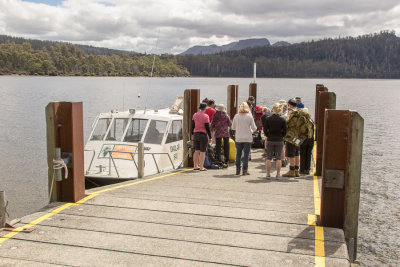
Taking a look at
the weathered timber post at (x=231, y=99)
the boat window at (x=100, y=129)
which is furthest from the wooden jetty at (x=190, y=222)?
the weathered timber post at (x=231, y=99)

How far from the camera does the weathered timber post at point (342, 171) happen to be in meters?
5.43

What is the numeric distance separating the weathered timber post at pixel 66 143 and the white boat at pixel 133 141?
17.5 ft

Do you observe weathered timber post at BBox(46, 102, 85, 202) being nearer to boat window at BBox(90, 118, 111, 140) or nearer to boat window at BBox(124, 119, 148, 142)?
boat window at BBox(124, 119, 148, 142)

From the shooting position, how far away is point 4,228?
209 inches

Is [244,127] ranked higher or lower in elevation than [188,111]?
lower

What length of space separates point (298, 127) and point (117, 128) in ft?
19.9

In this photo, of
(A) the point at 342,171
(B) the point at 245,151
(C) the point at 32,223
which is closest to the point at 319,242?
(A) the point at 342,171

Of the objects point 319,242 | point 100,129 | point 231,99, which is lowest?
point 319,242

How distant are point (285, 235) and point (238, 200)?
5.85 feet

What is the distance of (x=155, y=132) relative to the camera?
516 inches

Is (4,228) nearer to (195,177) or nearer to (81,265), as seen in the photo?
(81,265)

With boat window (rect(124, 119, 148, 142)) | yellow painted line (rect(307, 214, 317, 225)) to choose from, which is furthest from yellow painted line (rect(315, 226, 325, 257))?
boat window (rect(124, 119, 148, 142))

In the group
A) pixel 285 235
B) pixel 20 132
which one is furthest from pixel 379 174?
pixel 20 132

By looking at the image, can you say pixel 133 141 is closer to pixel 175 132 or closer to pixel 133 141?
pixel 133 141
